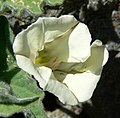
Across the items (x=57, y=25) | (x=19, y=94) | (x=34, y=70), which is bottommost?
(x=19, y=94)

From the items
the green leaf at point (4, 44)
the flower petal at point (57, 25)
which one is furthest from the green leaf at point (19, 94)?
the flower petal at point (57, 25)

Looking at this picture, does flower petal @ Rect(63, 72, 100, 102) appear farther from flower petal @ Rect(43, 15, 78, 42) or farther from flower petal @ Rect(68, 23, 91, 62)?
flower petal @ Rect(43, 15, 78, 42)

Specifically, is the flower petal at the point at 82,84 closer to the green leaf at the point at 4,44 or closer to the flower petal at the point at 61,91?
the flower petal at the point at 61,91

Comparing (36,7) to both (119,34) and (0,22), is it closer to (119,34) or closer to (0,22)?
(0,22)

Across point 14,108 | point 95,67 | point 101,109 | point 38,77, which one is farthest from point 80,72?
point 101,109

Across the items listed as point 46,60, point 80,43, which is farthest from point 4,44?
point 80,43

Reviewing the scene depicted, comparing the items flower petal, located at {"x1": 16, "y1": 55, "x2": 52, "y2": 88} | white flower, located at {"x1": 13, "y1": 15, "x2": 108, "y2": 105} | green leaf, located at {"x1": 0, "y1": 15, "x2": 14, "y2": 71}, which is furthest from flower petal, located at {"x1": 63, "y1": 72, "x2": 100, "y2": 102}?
green leaf, located at {"x1": 0, "y1": 15, "x2": 14, "y2": 71}

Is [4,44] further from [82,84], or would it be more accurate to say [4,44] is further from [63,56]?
[82,84]
